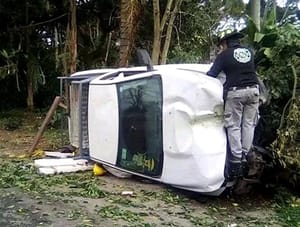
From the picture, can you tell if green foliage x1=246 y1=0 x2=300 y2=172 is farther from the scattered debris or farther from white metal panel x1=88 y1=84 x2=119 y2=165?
the scattered debris

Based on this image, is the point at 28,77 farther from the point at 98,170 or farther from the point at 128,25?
the point at 98,170

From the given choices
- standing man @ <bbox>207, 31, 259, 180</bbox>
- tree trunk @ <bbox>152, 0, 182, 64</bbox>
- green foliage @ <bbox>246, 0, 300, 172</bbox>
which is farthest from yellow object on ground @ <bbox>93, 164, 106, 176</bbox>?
tree trunk @ <bbox>152, 0, 182, 64</bbox>

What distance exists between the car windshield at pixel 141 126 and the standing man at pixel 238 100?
0.83m

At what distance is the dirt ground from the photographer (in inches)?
198

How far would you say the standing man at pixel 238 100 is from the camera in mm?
5781

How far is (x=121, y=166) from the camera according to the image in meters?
6.59

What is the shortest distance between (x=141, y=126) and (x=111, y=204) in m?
1.22

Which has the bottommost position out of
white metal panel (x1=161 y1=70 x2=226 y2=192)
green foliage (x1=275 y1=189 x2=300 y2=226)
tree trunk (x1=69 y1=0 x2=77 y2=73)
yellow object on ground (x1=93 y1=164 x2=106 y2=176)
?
green foliage (x1=275 y1=189 x2=300 y2=226)

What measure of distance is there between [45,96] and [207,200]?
13.7 metres

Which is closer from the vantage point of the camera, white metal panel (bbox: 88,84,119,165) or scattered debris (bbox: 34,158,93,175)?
white metal panel (bbox: 88,84,119,165)

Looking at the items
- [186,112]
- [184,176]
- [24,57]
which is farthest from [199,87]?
[24,57]

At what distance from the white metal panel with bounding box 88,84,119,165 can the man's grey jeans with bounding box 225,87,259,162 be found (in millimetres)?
1606

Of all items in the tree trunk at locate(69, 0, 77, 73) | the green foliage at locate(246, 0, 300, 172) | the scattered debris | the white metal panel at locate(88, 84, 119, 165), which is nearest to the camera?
the green foliage at locate(246, 0, 300, 172)

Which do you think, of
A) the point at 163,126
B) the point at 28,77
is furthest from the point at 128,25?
the point at 28,77
